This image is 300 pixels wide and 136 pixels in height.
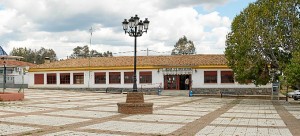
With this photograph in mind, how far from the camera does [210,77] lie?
36.6m

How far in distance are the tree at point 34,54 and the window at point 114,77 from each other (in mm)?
51390

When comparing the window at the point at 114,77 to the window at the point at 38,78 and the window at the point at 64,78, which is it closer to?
the window at the point at 64,78

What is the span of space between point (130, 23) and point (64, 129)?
677 cm

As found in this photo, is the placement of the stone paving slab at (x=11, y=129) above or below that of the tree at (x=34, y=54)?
below

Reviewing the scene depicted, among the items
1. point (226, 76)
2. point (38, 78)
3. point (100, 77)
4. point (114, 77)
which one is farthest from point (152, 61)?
point (38, 78)

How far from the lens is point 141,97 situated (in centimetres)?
1514

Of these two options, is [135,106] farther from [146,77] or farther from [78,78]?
[78,78]

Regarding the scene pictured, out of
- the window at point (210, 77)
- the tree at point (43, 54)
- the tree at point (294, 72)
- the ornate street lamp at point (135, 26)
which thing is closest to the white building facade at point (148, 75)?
the window at point (210, 77)

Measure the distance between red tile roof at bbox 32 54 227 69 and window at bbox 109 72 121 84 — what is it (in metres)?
0.95

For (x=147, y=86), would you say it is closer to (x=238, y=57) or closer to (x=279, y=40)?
(x=238, y=57)

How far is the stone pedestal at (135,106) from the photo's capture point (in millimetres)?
14688

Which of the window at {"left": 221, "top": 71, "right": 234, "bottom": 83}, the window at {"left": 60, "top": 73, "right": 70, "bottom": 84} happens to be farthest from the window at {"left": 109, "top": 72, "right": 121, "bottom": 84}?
the window at {"left": 221, "top": 71, "right": 234, "bottom": 83}

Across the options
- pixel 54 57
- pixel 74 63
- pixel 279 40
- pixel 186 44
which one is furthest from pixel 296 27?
pixel 54 57

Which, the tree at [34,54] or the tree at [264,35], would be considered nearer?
the tree at [264,35]
